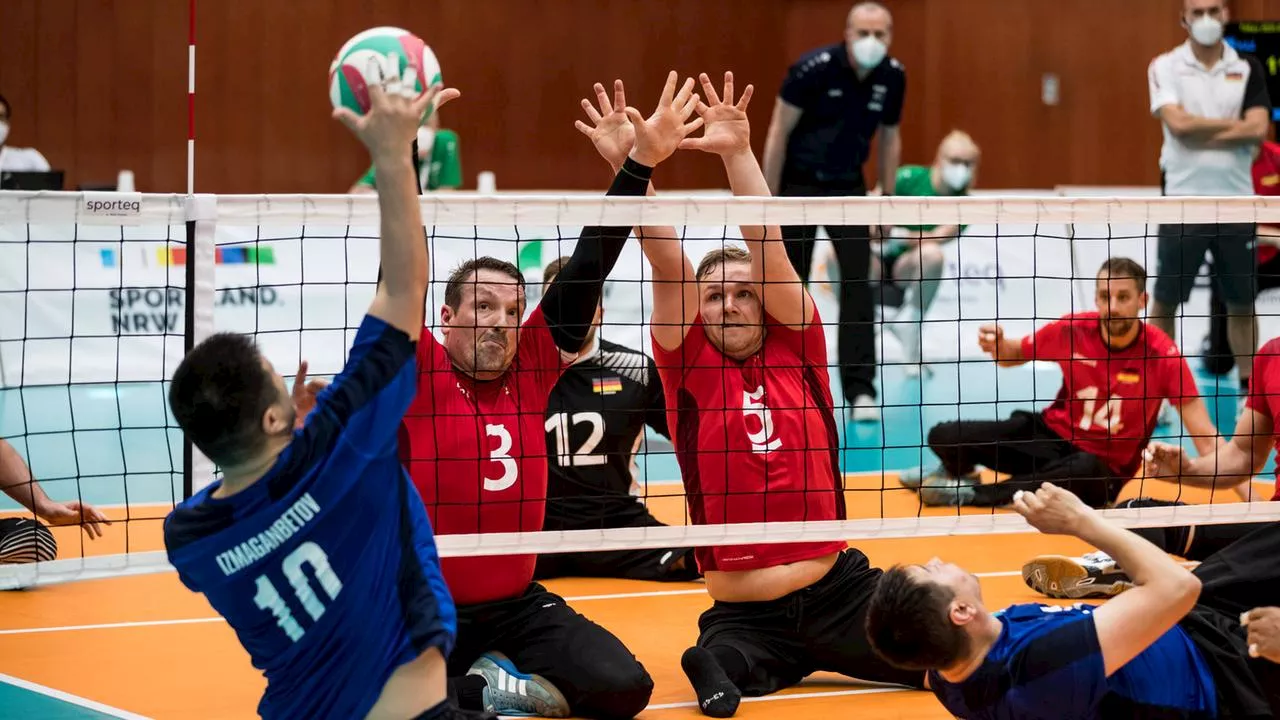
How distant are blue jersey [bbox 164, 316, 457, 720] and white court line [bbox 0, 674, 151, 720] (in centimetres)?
168

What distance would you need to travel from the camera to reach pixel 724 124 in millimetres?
4957

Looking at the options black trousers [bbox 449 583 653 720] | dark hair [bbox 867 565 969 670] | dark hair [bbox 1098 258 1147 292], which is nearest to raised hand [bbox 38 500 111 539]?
black trousers [bbox 449 583 653 720]

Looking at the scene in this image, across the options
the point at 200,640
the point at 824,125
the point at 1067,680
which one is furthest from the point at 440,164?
the point at 1067,680

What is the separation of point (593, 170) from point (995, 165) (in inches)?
201

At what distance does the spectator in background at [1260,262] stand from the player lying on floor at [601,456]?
5.11 m

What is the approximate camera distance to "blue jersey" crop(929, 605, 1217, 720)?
368 centimetres

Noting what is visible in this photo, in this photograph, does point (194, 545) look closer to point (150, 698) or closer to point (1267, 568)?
point (150, 698)

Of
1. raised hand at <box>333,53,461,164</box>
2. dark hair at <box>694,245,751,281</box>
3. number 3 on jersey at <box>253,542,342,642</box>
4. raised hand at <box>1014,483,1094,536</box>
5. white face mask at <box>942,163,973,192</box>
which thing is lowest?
number 3 on jersey at <box>253,542,342,642</box>

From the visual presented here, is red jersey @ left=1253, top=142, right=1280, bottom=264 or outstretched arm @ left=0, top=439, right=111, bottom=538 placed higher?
red jersey @ left=1253, top=142, right=1280, bottom=264

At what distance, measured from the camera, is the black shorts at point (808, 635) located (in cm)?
485

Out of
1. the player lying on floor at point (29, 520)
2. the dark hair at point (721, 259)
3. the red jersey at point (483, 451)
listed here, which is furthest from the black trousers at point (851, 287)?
the player lying on floor at point (29, 520)

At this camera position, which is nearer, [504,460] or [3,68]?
[504,460]

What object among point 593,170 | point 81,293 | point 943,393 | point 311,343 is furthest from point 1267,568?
point 593,170

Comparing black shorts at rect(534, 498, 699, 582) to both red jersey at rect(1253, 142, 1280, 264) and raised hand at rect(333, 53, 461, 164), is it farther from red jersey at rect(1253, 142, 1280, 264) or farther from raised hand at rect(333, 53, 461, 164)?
red jersey at rect(1253, 142, 1280, 264)
